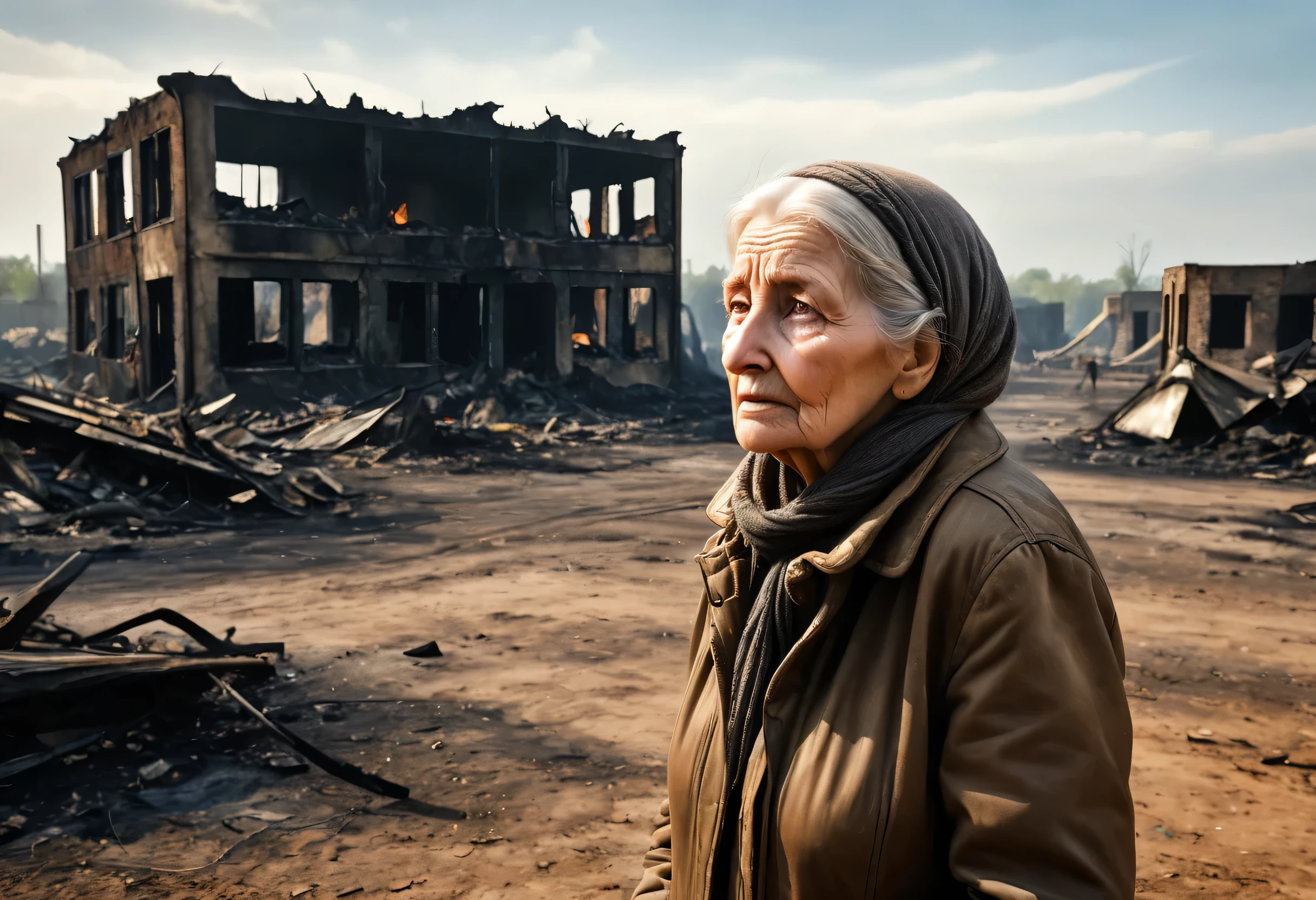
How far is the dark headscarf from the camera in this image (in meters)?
1.34

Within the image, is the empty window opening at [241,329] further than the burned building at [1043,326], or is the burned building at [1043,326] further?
the burned building at [1043,326]

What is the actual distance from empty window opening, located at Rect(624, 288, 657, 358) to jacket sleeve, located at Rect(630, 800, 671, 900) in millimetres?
24028

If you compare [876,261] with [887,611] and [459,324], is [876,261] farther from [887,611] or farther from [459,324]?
[459,324]

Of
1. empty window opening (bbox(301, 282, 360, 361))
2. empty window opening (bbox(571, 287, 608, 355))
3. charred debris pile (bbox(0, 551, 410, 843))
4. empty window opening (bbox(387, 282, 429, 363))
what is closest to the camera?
charred debris pile (bbox(0, 551, 410, 843))

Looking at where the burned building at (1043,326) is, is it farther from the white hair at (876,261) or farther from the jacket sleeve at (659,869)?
the white hair at (876,261)

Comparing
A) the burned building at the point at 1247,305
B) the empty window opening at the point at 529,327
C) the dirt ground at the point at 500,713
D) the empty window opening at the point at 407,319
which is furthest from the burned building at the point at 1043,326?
the dirt ground at the point at 500,713

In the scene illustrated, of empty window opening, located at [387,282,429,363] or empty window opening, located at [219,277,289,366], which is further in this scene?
empty window opening, located at [387,282,429,363]

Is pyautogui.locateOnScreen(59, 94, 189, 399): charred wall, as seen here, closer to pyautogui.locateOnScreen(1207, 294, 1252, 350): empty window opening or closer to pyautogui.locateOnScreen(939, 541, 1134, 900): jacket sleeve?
pyautogui.locateOnScreen(939, 541, 1134, 900): jacket sleeve

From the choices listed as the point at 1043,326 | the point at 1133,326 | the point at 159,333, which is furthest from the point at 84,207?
the point at 1043,326

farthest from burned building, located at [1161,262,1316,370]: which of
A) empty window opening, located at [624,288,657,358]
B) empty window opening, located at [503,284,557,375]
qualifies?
empty window opening, located at [503,284,557,375]

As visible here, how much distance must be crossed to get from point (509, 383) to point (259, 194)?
23.6 ft

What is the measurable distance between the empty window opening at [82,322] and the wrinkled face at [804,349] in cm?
2958

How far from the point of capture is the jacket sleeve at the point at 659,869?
1.73 metres

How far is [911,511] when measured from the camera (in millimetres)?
1294
